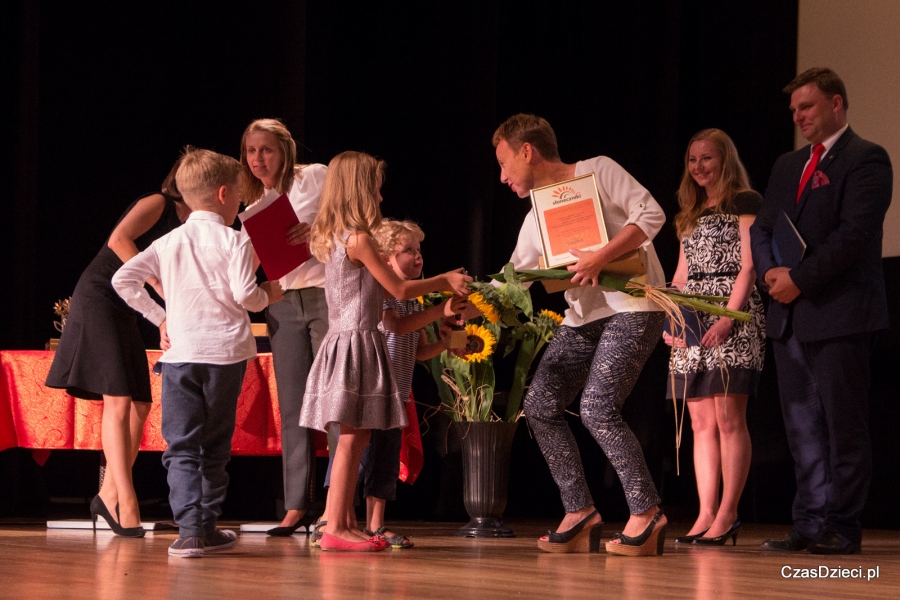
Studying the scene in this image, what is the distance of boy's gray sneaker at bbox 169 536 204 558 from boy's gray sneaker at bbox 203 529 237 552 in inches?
1.9

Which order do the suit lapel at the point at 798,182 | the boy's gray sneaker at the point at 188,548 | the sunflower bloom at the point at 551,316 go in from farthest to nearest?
1. the sunflower bloom at the point at 551,316
2. the suit lapel at the point at 798,182
3. the boy's gray sneaker at the point at 188,548

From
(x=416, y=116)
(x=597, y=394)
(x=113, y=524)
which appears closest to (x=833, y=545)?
(x=597, y=394)

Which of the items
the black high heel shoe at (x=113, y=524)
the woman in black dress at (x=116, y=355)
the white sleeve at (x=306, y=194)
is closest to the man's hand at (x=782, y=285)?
the white sleeve at (x=306, y=194)

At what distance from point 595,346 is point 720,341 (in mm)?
675

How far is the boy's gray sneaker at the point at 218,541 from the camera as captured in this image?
114 inches

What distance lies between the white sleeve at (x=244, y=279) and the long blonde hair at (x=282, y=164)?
0.77m

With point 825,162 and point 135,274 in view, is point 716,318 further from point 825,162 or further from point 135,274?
point 135,274

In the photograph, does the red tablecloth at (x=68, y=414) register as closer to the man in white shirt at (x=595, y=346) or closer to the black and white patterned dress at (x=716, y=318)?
the man in white shirt at (x=595, y=346)

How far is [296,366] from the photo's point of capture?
139 inches

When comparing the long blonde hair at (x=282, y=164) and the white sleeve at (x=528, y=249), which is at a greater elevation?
the long blonde hair at (x=282, y=164)

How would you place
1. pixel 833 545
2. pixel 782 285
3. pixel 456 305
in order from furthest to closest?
1. pixel 782 285
2. pixel 833 545
3. pixel 456 305

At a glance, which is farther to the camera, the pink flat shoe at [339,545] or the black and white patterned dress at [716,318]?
the black and white patterned dress at [716,318]

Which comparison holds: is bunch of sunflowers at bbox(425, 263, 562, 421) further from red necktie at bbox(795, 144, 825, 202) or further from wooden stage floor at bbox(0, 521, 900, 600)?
red necktie at bbox(795, 144, 825, 202)

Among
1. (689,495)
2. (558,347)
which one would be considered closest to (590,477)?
(689,495)
